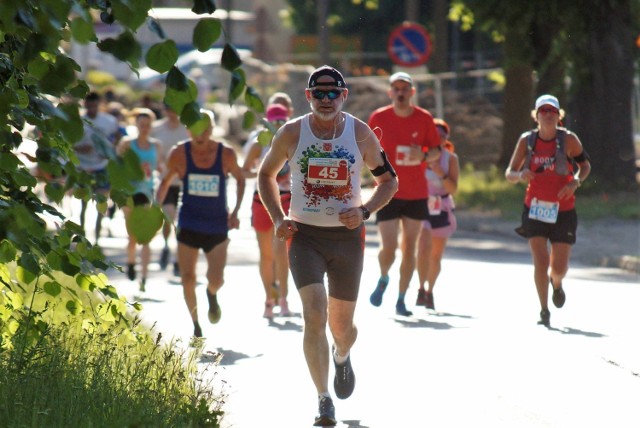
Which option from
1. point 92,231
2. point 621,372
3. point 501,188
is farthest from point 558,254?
point 501,188

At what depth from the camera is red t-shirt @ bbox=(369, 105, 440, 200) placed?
488 inches

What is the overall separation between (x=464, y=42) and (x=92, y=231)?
149 feet

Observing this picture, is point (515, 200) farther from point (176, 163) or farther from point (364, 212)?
point (364, 212)

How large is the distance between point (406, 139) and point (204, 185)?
183cm

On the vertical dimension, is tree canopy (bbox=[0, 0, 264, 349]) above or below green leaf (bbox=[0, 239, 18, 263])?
above

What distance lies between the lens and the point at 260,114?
434cm

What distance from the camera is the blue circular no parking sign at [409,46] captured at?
26828 millimetres

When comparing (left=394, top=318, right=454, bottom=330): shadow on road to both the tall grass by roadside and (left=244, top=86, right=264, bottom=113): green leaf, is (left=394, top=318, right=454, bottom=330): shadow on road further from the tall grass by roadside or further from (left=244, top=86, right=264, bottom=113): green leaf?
(left=244, top=86, right=264, bottom=113): green leaf

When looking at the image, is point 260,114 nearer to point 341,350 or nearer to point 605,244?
point 341,350

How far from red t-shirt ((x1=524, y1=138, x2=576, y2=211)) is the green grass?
11.4 m

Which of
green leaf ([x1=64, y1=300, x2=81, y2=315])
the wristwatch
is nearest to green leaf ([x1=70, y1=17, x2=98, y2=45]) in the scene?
the wristwatch

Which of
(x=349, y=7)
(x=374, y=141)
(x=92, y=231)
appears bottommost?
(x=92, y=231)

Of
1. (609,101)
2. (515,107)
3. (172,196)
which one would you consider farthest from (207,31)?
(515,107)

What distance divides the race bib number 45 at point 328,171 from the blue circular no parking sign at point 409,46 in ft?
62.6
